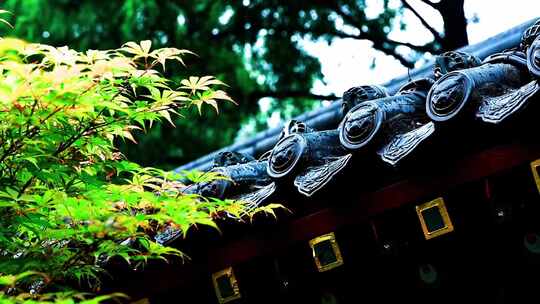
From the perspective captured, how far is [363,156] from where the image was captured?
125 inches

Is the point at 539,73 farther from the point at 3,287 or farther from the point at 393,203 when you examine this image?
the point at 3,287

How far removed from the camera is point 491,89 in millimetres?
3002

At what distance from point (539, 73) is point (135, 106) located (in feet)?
5.47

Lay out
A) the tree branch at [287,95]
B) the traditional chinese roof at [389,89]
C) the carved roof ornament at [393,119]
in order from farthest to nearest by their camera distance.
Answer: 1. the tree branch at [287,95]
2. the traditional chinese roof at [389,89]
3. the carved roof ornament at [393,119]

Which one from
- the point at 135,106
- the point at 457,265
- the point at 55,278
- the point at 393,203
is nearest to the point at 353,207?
the point at 393,203

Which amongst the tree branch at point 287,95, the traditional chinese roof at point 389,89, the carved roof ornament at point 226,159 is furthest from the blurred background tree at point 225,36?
the carved roof ornament at point 226,159

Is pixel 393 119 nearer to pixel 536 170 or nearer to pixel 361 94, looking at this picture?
pixel 361 94

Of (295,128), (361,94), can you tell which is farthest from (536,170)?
(295,128)

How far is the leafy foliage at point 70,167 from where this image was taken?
9.18 ft

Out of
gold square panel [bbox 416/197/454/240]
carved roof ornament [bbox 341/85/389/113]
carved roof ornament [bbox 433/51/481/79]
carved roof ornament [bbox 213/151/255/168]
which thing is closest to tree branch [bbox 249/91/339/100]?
carved roof ornament [bbox 213/151/255/168]

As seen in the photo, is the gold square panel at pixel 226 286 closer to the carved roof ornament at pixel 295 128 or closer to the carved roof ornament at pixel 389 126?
the carved roof ornament at pixel 295 128

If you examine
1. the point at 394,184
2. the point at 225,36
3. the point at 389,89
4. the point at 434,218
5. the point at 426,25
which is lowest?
the point at 434,218

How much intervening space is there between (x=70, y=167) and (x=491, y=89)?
1.80 meters

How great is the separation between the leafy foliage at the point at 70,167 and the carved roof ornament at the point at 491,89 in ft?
3.34
